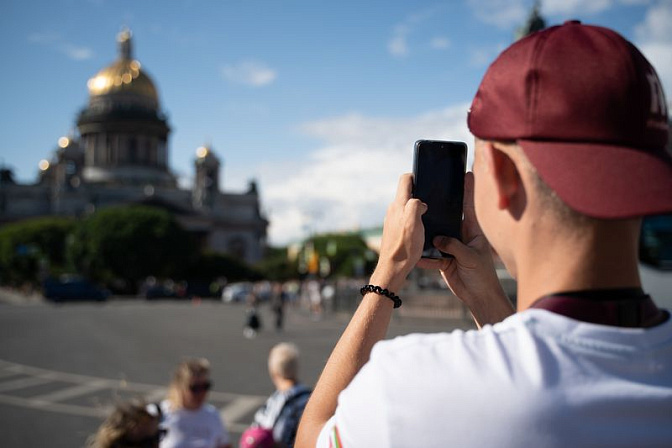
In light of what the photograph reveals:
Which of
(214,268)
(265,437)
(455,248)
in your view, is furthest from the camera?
(214,268)

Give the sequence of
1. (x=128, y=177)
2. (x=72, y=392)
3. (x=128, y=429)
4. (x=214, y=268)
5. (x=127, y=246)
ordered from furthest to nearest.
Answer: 1. (x=128, y=177)
2. (x=214, y=268)
3. (x=127, y=246)
4. (x=72, y=392)
5. (x=128, y=429)

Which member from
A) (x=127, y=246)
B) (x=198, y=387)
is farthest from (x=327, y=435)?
(x=127, y=246)

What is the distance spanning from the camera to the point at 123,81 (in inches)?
4119

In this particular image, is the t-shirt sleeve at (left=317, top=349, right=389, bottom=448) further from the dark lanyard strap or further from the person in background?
the person in background

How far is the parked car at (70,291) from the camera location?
49.9 m

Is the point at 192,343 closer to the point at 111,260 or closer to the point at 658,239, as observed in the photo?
the point at 658,239

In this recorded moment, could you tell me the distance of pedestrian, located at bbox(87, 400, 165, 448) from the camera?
3781mm

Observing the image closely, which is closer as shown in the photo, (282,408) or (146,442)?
(146,442)

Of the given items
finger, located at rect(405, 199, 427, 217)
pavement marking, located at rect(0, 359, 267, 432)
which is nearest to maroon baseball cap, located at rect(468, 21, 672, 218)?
finger, located at rect(405, 199, 427, 217)

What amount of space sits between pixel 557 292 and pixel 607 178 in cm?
20

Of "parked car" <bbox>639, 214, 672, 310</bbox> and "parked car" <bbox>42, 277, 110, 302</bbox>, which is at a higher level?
"parked car" <bbox>639, 214, 672, 310</bbox>

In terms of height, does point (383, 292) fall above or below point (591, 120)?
below

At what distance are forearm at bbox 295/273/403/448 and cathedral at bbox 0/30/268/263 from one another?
310ft

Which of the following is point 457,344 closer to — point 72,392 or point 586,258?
point 586,258
